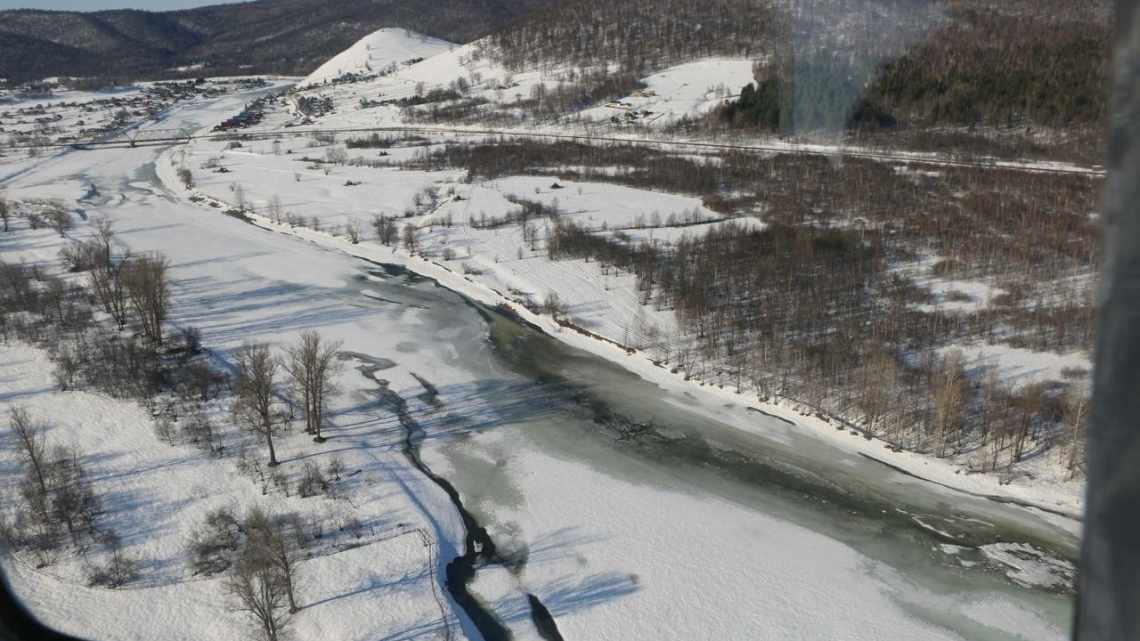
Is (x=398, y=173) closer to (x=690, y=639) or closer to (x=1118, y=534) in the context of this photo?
(x=690, y=639)

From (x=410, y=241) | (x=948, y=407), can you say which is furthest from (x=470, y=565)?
(x=410, y=241)

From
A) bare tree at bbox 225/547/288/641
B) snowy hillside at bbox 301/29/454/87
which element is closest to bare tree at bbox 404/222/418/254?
bare tree at bbox 225/547/288/641

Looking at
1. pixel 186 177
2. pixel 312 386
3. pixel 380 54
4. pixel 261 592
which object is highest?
pixel 380 54

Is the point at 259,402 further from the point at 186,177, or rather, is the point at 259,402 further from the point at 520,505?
the point at 186,177

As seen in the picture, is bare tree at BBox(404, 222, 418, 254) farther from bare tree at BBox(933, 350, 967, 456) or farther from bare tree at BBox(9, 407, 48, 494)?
bare tree at BBox(933, 350, 967, 456)

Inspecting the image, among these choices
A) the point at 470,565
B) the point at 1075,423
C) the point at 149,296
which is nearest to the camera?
the point at 470,565

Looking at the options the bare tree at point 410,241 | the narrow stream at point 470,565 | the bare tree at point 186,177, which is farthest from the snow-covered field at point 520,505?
the bare tree at point 186,177
